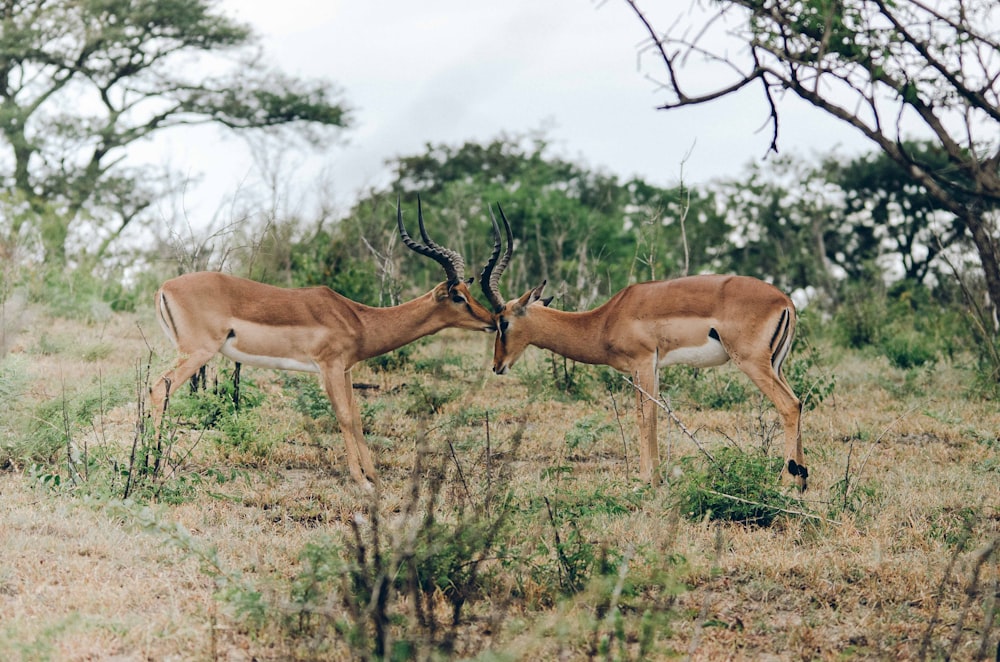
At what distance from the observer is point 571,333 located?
620 centimetres

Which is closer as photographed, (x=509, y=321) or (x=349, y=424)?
(x=349, y=424)

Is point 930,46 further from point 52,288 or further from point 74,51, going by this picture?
point 74,51

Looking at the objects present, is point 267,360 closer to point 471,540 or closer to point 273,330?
point 273,330

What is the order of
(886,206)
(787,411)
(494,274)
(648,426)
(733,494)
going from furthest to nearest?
(886,206) < (494,274) < (648,426) < (787,411) < (733,494)

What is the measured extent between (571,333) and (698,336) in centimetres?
81

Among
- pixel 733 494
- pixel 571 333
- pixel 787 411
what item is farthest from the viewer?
pixel 571 333

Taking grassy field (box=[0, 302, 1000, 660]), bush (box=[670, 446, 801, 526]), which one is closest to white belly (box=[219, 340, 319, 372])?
grassy field (box=[0, 302, 1000, 660])

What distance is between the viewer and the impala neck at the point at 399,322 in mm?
5938

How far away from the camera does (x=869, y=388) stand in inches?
331

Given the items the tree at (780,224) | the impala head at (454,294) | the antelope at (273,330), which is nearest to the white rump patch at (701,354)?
the impala head at (454,294)

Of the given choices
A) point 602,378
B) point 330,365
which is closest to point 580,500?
point 330,365

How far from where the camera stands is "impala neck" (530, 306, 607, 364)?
20.0 ft

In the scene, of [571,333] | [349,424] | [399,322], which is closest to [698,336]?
[571,333]

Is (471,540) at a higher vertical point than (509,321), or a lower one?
lower
